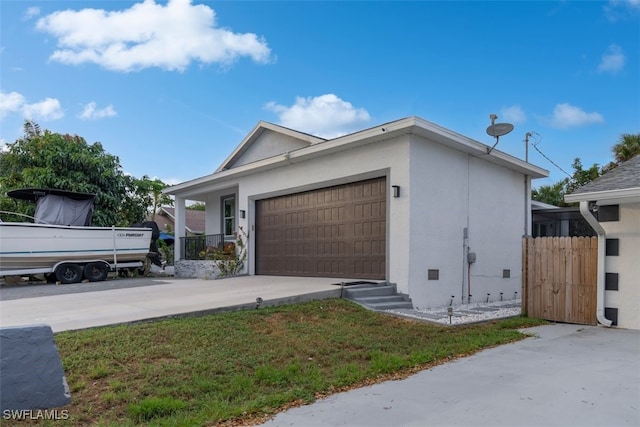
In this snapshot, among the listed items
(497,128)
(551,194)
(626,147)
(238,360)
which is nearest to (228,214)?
(497,128)

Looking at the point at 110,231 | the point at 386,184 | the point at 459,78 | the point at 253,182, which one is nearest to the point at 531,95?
the point at 459,78

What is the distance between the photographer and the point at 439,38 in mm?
12258

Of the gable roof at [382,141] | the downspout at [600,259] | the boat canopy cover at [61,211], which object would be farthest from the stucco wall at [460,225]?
the boat canopy cover at [61,211]

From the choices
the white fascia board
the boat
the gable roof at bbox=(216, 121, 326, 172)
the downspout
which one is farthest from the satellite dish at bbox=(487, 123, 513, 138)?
the boat

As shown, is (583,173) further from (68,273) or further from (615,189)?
(68,273)

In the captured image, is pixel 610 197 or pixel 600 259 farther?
pixel 600 259

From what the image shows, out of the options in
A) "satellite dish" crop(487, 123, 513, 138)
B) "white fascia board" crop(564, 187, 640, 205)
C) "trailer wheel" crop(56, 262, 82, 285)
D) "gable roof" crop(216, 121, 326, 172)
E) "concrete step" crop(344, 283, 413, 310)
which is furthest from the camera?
"gable roof" crop(216, 121, 326, 172)

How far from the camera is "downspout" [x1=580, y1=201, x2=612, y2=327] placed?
7.09 m

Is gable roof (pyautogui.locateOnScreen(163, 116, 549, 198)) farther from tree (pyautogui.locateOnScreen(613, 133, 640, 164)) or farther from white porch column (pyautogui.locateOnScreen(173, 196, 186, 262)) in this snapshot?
tree (pyautogui.locateOnScreen(613, 133, 640, 164))

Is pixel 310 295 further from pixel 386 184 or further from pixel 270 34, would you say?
pixel 270 34

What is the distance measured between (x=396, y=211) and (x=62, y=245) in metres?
9.94

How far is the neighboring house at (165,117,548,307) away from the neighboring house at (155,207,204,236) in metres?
19.2

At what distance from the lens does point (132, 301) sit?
325 inches

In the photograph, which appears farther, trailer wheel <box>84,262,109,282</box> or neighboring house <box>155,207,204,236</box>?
neighboring house <box>155,207,204,236</box>
